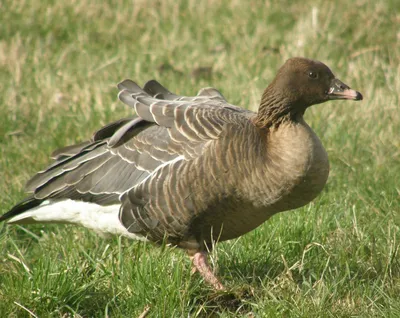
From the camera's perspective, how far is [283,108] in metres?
5.43

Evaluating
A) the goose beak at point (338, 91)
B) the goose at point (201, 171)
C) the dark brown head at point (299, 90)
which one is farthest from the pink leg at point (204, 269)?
the goose beak at point (338, 91)

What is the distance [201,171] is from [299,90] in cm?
85

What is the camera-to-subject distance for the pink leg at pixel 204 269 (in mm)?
5027

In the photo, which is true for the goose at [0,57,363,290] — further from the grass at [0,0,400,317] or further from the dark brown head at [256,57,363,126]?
the grass at [0,0,400,317]

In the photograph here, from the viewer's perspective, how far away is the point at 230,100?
8.16 metres

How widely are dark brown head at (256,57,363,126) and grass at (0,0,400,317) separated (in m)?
0.87

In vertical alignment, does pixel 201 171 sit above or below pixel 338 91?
below

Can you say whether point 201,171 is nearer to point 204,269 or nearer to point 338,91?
point 204,269

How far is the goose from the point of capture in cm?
525

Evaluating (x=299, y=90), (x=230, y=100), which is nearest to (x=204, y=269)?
(x=299, y=90)

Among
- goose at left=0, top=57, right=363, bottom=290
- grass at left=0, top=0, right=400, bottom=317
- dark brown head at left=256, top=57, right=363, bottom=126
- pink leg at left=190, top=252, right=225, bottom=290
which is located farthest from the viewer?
dark brown head at left=256, top=57, right=363, bottom=126

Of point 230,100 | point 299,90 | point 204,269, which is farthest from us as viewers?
point 230,100

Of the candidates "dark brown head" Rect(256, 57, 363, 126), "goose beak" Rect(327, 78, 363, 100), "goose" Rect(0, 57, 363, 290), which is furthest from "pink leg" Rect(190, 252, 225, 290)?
"goose beak" Rect(327, 78, 363, 100)

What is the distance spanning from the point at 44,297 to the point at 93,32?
588cm
